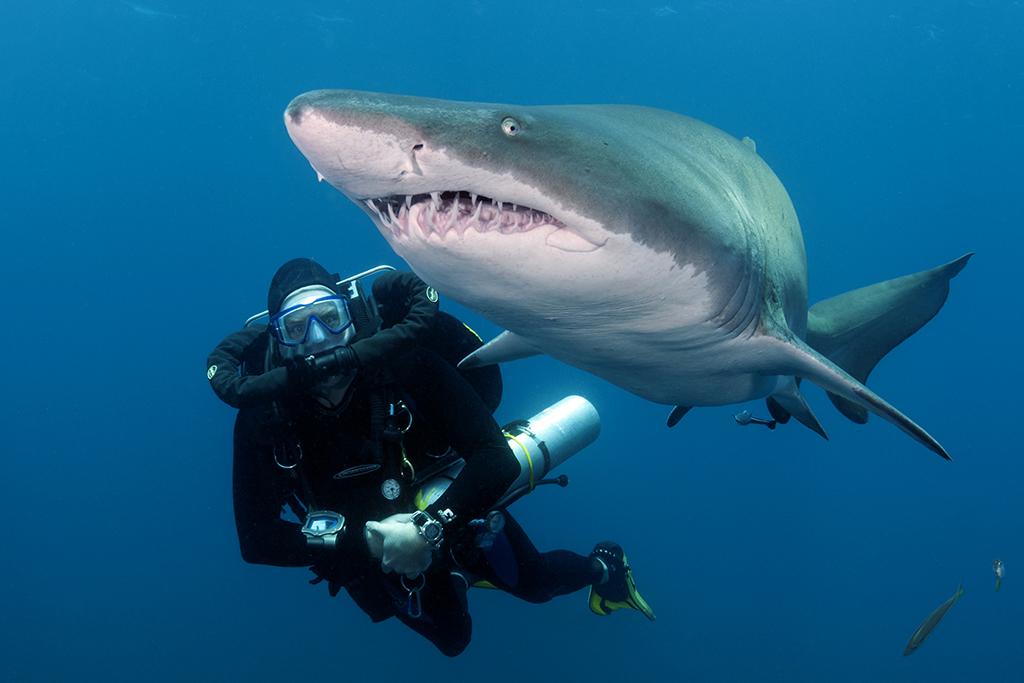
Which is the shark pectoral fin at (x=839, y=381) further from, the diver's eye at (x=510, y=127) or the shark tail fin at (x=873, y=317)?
the diver's eye at (x=510, y=127)

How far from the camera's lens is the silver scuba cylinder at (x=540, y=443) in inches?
181

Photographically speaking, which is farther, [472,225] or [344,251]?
[344,251]

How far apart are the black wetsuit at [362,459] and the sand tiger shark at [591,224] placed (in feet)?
2.65

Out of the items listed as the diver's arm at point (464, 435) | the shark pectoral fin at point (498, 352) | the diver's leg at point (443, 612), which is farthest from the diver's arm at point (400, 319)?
the diver's leg at point (443, 612)

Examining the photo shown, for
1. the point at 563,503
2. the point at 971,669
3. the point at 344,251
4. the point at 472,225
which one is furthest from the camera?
the point at 344,251

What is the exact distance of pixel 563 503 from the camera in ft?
79.5

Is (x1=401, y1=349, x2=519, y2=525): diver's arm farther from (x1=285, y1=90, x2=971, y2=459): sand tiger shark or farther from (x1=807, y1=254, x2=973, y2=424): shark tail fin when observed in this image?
(x1=807, y1=254, x2=973, y2=424): shark tail fin

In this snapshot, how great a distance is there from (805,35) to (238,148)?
40.2 meters

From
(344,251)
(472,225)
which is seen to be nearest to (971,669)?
(472,225)

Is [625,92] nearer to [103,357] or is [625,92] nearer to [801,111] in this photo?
[801,111]

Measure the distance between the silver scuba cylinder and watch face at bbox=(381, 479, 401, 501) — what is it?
8.5 inches

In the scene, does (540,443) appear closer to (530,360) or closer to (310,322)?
(310,322)

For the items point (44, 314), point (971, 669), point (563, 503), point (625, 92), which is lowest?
point (971, 669)

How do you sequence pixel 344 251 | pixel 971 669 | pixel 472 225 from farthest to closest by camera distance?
pixel 344 251 → pixel 971 669 → pixel 472 225
